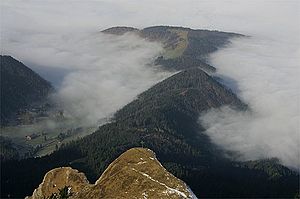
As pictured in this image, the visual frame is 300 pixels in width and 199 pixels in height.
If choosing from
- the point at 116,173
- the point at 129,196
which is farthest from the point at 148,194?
the point at 116,173

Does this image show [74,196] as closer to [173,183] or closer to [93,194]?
[93,194]

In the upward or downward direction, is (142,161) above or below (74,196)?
above

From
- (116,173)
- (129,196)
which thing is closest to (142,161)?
(116,173)

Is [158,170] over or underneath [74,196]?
over

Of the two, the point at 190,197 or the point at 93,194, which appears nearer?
the point at 190,197

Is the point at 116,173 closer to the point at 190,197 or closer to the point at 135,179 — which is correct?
the point at 135,179

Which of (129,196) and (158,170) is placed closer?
(129,196)

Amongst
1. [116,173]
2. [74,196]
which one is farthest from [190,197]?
[74,196]
